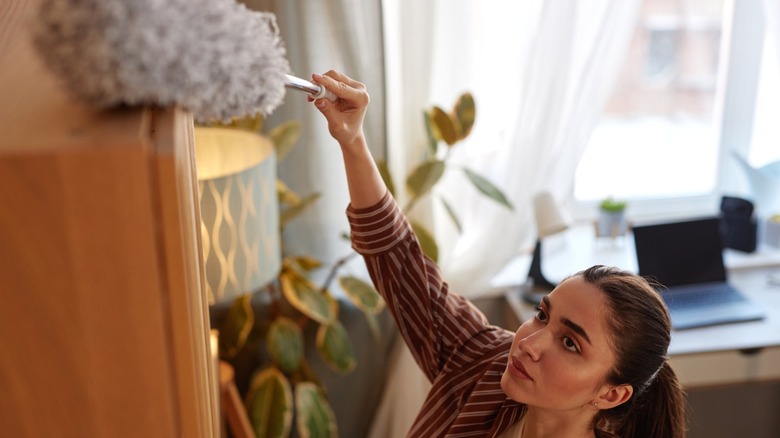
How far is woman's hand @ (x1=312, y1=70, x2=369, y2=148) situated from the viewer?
97 cm

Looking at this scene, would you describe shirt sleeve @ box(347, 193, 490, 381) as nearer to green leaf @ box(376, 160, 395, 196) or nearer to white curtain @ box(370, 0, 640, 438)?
green leaf @ box(376, 160, 395, 196)

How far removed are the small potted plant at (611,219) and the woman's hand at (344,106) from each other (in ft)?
4.74

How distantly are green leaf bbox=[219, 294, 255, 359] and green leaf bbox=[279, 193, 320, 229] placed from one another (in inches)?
8.7

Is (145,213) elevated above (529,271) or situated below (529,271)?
above

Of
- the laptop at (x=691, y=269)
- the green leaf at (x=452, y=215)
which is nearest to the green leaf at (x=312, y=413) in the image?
the green leaf at (x=452, y=215)

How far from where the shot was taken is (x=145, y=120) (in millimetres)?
485

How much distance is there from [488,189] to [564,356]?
0.85 metres

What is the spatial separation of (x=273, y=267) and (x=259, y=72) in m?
1.14

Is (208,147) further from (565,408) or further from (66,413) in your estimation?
(66,413)

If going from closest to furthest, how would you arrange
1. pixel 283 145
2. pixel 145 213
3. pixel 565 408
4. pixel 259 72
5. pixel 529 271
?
1. pixel 145 213
2. pixel 259 72
3. pixel 565 408
4. pixel 283 145
5. pixel 529 271

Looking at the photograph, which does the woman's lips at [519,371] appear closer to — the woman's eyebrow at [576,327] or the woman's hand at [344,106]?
the woman's eyebrow at [576,327]

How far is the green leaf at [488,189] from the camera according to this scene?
Result: 193 cm

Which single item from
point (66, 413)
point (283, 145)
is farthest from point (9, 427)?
point (283, 145)

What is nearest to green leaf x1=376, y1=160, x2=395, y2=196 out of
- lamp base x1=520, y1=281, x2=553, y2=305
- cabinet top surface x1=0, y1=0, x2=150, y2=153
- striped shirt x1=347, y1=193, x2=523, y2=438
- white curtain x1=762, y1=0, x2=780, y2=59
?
lamp base x1=520, y1=281, x2=553, y2=305
